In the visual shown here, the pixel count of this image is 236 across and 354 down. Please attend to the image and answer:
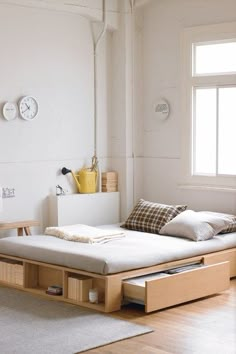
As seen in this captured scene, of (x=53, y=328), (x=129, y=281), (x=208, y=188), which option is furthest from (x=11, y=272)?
(x=208, y=188)

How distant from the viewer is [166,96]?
7.40m

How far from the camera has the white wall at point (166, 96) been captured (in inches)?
280

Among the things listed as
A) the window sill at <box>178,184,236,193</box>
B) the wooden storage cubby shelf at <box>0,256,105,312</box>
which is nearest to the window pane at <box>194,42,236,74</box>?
the window sill at <box>178,184,236,193</box>

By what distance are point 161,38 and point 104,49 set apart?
0.60 metres

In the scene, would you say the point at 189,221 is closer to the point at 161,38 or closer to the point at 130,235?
the point at 130,235

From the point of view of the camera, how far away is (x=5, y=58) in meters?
6.61

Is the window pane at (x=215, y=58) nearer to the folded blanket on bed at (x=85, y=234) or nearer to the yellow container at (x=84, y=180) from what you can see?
the yellow container at (x=84, y=180)

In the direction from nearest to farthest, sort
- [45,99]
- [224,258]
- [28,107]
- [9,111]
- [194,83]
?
[224,258] < [9,111] < [28,107] < [45,99] < [194,83]

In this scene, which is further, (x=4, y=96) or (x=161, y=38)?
(x=161, y=38)

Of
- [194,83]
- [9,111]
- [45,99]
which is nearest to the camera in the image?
[9,111]

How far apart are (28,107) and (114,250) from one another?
6.21ft

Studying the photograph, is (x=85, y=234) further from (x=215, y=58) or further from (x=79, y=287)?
(x=215, y=58)

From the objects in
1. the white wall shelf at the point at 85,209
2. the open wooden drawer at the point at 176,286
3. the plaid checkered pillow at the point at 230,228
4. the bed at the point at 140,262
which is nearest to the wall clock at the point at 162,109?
the white wall shelf at the point at 85,209

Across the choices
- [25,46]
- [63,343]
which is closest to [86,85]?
[25,46]
